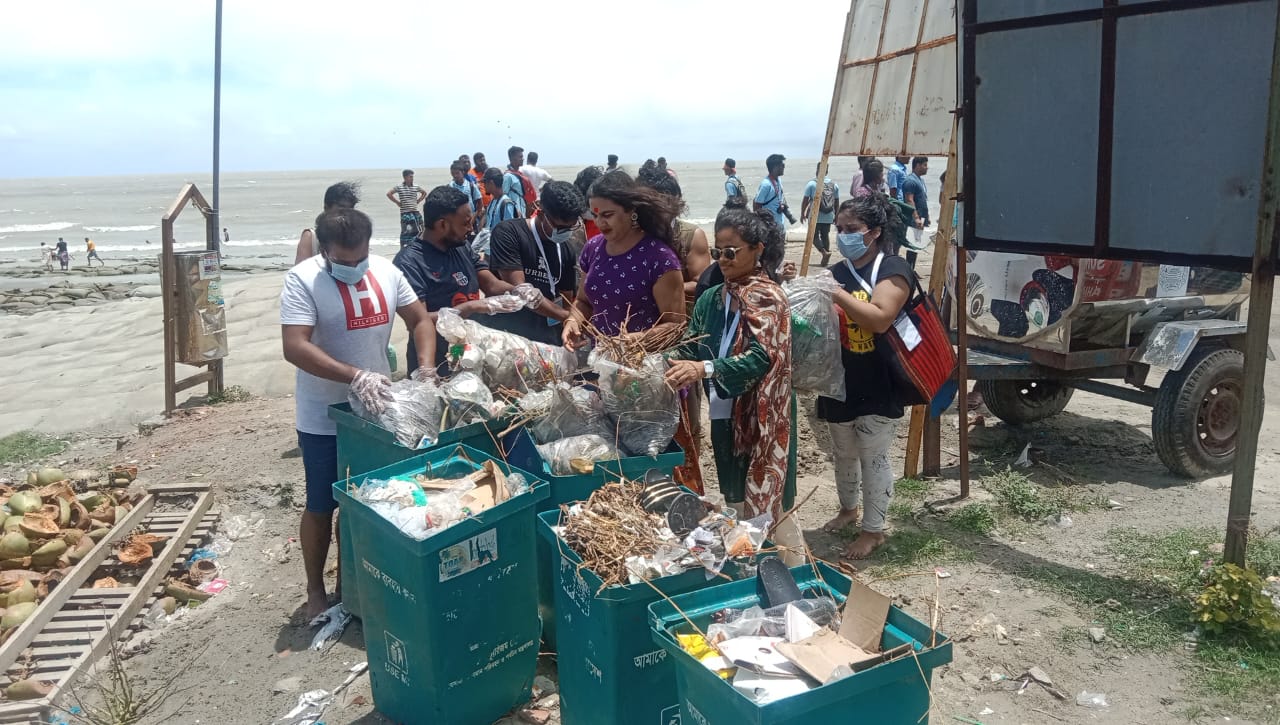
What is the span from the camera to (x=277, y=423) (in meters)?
7.94

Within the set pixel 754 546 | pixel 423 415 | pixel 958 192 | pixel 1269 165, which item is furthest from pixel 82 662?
pixel 1269 165

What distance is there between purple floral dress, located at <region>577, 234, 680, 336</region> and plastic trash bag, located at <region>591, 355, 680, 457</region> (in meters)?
0.70

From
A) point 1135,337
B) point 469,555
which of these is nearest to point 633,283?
point 469,555

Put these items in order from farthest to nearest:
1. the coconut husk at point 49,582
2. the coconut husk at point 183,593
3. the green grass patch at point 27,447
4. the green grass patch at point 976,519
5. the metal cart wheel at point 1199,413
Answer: the green grass patch at point 27,447 < the metal cart wheel at point 1199,413 < the green grass patch at point 976,519 < the coconut husk at point 183,593 < the coconut husk at point 49,582

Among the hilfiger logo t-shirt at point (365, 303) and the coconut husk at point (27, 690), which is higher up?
the hilfiger logo t-shirt at point (365, 303)

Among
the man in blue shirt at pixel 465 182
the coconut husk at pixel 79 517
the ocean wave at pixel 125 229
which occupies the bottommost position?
the coconut husk at pixel 79 517

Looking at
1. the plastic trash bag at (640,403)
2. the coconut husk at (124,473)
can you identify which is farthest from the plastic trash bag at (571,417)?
the coconut husk at (124,473)

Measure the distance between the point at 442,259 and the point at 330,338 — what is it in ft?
3.99

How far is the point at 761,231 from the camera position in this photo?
3.91m

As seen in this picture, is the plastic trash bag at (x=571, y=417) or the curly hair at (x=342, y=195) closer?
the plastic trash bag at (x=571, y=417)

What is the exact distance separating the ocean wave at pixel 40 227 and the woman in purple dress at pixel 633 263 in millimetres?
53824

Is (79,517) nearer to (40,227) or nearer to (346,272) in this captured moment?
(346,272)

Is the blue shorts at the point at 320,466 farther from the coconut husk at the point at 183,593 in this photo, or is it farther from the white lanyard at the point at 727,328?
the white lanyard at the point at 727,328

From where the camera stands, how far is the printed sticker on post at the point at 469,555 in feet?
10.6
